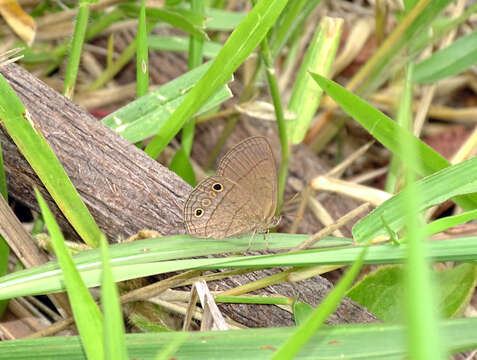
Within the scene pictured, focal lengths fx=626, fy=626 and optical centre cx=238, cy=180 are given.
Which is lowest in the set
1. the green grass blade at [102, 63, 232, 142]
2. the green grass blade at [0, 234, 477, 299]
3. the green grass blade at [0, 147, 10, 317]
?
the green grass blade at [0, 234, 477, 299]

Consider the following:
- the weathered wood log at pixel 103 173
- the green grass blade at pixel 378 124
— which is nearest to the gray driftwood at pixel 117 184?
the weathered wood log at pixel 103 173

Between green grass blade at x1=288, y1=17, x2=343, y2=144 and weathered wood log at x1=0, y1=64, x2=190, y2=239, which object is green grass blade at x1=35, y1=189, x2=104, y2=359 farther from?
green grass blade at x1=288, y1=17, x2=343, y2=144

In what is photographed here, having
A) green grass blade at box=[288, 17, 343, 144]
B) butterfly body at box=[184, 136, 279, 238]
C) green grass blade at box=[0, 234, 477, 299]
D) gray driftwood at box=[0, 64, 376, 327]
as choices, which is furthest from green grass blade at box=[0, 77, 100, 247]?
green grass blade at box=[288, 17, 343, 144]

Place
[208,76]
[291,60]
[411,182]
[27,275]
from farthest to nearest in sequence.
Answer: [291,60] → [208,76] → [27,275] → [411,182]

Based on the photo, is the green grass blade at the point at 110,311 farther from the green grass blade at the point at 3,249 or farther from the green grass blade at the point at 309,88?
the green grass blade at the point at 309,88

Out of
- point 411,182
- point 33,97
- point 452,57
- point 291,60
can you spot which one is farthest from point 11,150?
point 452,57

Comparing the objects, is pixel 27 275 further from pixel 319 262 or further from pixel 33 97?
pixel 319 262
